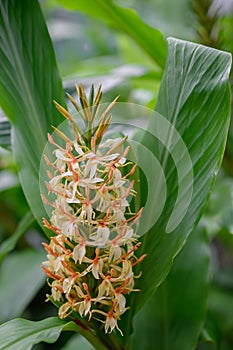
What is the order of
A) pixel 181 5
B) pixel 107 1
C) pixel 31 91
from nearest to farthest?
pixel 31 91 < pixel 107 1 < pixel 181 5

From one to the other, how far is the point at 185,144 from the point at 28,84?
0.63 feet

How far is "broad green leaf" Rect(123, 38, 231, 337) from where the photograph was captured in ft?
1.57

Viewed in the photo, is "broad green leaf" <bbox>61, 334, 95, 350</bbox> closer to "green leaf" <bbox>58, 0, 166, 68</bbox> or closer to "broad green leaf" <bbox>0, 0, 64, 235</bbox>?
"broad green leaf" <bbox>0, 0, 64, 235</bbox>

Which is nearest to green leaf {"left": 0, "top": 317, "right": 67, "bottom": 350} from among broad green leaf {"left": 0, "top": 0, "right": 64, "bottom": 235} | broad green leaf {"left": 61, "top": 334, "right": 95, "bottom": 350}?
broad green leaf {"left": 0, "top": 0, "right": 64, "bottom": 235}

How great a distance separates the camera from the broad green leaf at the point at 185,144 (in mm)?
479

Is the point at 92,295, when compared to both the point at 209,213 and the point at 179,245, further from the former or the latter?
the point at 209,213

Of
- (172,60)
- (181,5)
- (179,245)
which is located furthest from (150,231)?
(181,5)

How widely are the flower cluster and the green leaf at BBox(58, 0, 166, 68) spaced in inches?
12.1

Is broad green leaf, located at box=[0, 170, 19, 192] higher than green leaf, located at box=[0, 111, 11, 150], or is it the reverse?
green leaf, located at box=[0, 111, 11, 150]

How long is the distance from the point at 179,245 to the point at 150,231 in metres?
0.05

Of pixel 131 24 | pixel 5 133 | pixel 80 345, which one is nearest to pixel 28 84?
pixel 5 133

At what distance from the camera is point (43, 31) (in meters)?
0.61

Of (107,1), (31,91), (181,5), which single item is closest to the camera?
(31,91)

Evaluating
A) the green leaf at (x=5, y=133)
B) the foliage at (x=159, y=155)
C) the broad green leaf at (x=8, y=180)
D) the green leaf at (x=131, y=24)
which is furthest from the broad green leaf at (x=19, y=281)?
the green leaf at (x=131, y=24)
